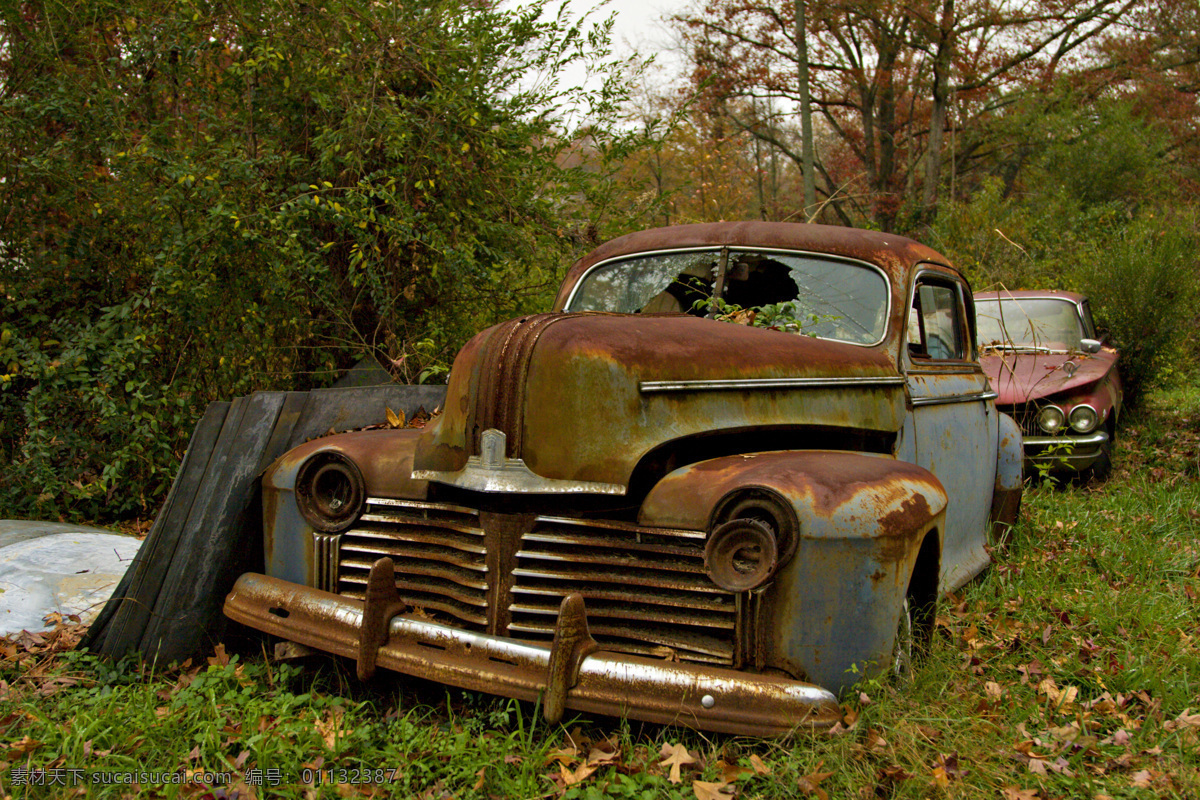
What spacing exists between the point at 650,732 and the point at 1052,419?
16.5 ft

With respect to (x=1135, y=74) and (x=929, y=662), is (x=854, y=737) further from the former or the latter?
(x=1135, y=74)

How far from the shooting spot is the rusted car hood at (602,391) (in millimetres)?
2705

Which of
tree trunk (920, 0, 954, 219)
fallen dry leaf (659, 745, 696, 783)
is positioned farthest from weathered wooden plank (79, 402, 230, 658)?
tree trunk (920, 0, 954, 219)

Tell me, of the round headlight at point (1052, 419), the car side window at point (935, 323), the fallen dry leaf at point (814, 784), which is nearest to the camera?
the fallen dry leaf at point (814, 784)

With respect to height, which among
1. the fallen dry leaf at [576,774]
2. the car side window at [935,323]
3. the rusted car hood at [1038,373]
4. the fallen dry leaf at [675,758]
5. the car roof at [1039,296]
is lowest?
the fallen dry leaf at [576,774]

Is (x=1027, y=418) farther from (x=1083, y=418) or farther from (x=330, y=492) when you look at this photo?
(x=330, y=492)

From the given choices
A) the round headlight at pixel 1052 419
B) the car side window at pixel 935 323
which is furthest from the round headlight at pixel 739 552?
the round headlight at pixel 1052 419

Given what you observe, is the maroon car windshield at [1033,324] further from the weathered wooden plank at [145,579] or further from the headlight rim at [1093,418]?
the weathered wooden plank at [145,579]

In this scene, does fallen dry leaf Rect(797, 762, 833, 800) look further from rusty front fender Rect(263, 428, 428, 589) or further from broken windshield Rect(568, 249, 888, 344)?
broken windshield Rect(568, 249, 888, 344)

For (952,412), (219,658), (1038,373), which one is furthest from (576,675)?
(1038,373)

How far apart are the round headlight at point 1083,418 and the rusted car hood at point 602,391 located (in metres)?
4.21

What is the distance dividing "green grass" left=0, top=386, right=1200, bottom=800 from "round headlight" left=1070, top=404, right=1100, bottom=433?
2.97 metres

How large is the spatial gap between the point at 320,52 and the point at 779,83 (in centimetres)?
1686

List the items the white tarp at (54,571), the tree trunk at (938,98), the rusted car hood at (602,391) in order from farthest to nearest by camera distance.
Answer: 1. the tree trunk at (938,98)
2. the white tarp at (54,571)
3. the rusted car hood at (602,391)
